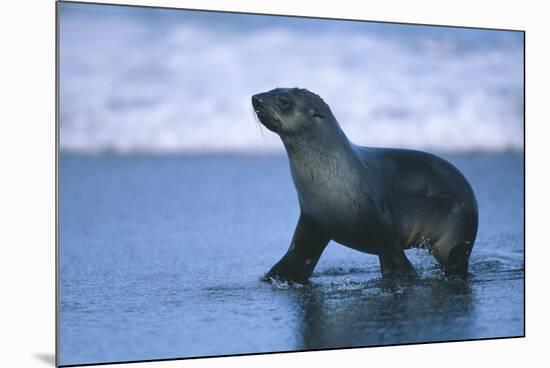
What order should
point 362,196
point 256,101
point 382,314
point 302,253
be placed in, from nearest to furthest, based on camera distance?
point 382,314 < point 256,101 < point 362,196 < point 302,253

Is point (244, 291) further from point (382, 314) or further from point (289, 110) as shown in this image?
point (289, 110)

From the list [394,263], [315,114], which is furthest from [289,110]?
[394,263]

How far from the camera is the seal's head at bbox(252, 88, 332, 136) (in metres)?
7.84

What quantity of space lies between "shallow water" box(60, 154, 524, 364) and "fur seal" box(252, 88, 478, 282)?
0.27 metres

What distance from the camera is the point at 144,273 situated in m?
9.26

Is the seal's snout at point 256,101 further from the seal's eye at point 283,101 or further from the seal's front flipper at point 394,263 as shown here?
the seal's front flipper at point 394,263

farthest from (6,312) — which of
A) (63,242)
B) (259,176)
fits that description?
(259,176)

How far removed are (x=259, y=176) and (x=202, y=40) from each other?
15.8 feet

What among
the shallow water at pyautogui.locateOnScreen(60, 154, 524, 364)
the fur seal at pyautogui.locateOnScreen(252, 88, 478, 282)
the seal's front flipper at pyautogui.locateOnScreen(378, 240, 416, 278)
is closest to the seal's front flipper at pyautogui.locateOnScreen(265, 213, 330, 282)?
the fur seal at pyautogui.locateOnScreen(252, 88, 478, 282)

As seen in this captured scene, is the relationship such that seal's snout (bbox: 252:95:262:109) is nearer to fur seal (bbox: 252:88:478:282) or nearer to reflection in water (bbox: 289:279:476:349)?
fur seal (bbox: 252:88:478:282)

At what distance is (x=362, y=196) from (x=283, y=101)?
104cm

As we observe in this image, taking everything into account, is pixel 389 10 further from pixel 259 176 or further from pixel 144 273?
pixel 259 176

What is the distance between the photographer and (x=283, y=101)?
7.93m

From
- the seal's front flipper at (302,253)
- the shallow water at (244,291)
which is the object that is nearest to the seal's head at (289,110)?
the seal's front flipper at (302,253)
